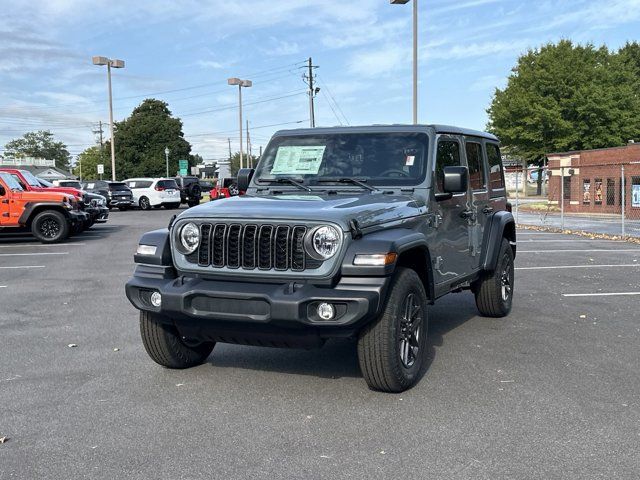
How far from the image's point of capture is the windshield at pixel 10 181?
16828 millimetres

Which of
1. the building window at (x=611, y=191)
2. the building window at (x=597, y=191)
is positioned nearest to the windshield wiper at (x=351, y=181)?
the building window at (x=611, y=191)

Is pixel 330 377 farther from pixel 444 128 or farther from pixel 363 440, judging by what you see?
pixel 444 128

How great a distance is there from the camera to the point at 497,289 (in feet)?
23.7

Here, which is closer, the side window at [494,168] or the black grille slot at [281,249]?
the black grille slot at [281,249]

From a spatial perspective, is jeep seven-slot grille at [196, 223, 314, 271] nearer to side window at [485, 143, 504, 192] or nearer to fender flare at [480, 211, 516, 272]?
fender flare at [480, 211, 516, 272]

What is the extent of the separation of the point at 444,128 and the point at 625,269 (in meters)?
6.88

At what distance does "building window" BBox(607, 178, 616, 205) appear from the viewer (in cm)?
2978

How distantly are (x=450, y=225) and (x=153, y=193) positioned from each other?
103 ft

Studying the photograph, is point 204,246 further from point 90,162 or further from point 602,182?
point 90,162

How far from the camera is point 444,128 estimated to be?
6.18m

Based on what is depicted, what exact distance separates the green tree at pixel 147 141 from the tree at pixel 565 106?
47.8 m

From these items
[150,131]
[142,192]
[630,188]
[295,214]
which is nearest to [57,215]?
[295,214]

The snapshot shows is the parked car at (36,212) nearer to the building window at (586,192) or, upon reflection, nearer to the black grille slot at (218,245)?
the black grille slot at (218,245)

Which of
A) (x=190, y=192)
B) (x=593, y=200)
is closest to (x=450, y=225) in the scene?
(x=593, y=200)
